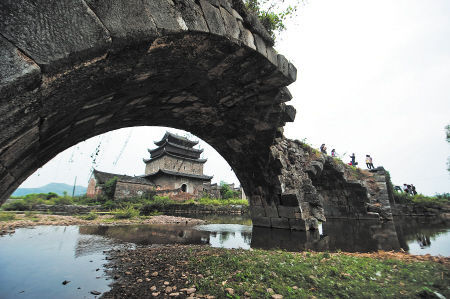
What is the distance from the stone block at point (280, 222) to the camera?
6.92 m

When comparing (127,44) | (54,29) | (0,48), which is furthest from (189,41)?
(0,48)

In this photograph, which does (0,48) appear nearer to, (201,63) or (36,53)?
(36,53)

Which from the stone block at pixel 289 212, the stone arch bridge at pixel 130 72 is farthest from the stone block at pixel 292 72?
the stone block at pixel 289 212

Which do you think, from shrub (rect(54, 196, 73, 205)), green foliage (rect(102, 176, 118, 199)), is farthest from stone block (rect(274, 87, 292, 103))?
green foliage (rect(102, 176, 118, 199))

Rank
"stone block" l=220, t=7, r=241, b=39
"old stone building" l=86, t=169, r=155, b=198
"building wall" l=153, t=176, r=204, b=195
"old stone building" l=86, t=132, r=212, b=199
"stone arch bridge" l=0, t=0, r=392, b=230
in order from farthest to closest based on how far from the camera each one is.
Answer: "building wall" l=153, t=176, r=204, b=195, "old stone building" l=86, t=132, r=212, b=199, "old stone building" l=86, t=169, r=155, b=198, "stone block" l=220, t=7, r=241, b=39, "stone arch bridge" l=0, t=0, r=392, b=230

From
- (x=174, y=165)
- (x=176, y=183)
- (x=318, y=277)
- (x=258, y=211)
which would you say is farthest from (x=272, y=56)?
(x=174, y=165)

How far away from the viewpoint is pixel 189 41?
2.29 meters

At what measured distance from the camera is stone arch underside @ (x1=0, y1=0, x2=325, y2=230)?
3.92 feet

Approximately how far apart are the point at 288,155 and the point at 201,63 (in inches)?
221

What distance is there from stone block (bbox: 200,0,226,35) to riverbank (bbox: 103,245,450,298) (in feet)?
9.58

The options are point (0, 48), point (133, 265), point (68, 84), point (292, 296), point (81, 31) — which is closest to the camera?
point (0, 48)

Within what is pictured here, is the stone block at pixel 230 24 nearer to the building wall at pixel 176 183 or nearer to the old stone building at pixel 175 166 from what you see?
the old stone building at pixel 175 166

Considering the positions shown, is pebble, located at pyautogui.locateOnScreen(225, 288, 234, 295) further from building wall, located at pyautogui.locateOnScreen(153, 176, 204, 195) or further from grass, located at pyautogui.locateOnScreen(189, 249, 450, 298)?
building wall, located at pyautogui.locateOnScreen(153, 176, 204, 195)

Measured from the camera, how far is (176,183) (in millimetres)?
30797
